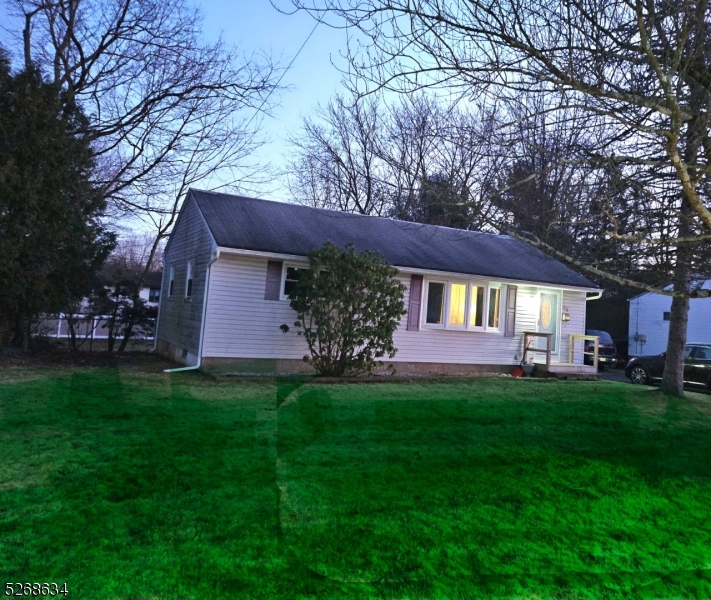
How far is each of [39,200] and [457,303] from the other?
33.3 ft

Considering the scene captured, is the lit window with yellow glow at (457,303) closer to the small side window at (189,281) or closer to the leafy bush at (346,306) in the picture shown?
the leafy bush at (346,306)

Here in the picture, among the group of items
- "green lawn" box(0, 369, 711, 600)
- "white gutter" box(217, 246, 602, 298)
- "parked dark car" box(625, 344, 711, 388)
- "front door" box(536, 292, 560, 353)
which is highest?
"white gutter" box(217, 246, 602, 298)

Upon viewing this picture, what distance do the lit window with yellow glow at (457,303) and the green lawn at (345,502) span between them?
7.37 meters

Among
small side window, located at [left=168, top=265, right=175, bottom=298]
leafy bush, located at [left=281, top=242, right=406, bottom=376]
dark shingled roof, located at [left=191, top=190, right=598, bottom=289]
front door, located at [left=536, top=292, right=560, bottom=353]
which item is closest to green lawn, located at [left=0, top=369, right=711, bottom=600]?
leafy bush, located at [left=281, top=242, right=406, bottom=376]

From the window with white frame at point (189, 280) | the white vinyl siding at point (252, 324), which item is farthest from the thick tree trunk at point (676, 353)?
the window with white frame at point (189, 280)

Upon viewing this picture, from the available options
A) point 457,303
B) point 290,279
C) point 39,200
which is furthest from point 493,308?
point 39,200

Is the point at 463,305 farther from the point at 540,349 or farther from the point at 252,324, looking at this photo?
the point at 252,324

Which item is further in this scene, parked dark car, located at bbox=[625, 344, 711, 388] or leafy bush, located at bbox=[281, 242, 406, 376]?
parked dark car, located at bbox=[625, 344, 711, 388]

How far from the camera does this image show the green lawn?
3.45 m

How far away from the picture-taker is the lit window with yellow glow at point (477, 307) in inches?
620

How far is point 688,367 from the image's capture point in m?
16.5

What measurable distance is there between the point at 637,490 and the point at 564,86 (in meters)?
3.84

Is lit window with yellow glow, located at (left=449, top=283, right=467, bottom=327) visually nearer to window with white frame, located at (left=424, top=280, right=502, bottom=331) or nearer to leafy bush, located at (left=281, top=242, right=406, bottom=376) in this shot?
window with white frame, located at (left=424, top=280, right=502, bottom=331)

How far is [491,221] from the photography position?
6.69 m
